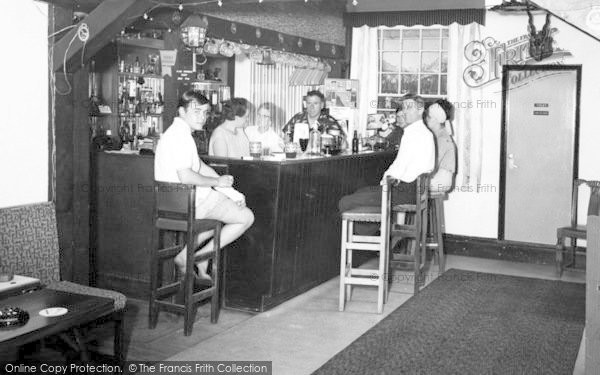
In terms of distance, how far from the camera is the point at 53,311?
3.46 metres

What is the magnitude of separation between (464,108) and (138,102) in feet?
14.1

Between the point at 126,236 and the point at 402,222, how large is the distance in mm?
2637

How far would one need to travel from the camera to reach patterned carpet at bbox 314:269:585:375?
15.2 feet

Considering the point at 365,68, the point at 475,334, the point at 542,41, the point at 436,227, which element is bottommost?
the point at 475,334

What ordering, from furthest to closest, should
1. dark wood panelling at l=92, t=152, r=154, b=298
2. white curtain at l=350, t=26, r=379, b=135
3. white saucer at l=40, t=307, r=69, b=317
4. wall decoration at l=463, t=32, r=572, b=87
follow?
white curtain at l=350, t=26, r=379, b=135
wall decoration at l=463, t=32, r=572, b=87
dark wood panelling at l=92, t=152, r=154, b=298
white saucer at l=40, t=307, r=69, b=317

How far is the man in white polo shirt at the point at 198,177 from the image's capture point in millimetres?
5141

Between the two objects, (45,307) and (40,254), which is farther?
(40,254)

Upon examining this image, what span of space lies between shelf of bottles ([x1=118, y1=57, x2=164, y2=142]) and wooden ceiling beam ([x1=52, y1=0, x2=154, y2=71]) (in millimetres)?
4390

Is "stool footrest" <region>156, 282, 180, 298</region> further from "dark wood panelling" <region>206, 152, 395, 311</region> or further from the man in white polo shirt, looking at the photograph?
"dark wood panelling" <region>206, 152, 395, 311</region>

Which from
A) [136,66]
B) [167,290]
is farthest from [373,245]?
[136,66]

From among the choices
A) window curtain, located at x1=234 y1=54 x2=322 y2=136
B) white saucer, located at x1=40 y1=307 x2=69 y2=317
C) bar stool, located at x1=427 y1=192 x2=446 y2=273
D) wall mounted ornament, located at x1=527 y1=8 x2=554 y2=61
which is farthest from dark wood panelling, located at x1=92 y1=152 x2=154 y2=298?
wall mounted ornament, located at x1=527 y1=8 x2=554 y2=61

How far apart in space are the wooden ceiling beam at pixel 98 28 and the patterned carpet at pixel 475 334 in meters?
2.78

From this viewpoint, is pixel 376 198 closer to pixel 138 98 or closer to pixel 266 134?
pixel 266 134

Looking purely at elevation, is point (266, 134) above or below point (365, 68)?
below
